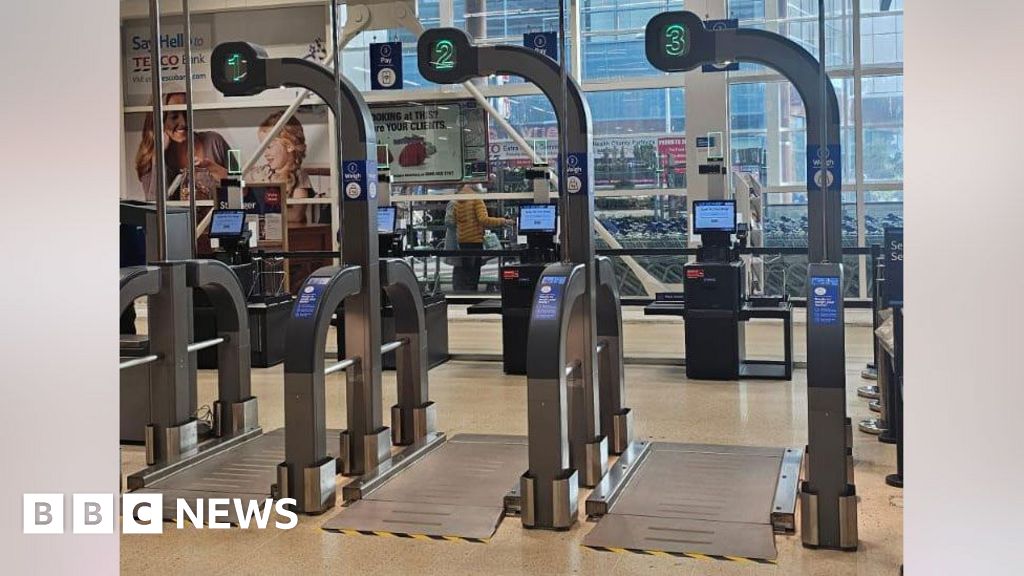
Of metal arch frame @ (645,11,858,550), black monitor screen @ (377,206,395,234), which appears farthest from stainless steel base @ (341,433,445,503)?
black monitor screen @ (377,206,395,234)

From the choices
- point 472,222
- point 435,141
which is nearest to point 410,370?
point 472,222

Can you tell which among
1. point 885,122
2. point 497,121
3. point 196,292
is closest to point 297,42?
point 497,121

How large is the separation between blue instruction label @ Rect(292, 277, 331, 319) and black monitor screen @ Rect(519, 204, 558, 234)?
10.6 feet

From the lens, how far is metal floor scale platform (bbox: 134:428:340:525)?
176 inches

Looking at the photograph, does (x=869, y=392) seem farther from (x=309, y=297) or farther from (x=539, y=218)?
(x=309, y=297)

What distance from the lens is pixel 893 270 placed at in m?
5.93

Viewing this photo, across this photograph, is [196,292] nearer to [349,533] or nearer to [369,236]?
[369,236]

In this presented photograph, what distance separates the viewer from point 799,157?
11.1 meters

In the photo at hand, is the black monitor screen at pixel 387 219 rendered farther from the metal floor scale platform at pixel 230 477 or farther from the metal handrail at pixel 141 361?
the metal handrail at pixel 141 361

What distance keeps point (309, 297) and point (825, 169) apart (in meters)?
2.29

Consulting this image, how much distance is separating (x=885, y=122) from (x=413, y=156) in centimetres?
557

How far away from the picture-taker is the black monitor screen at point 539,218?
299 inches

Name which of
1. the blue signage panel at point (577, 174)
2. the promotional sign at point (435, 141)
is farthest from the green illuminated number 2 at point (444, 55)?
the promotional sign at point (435, 141)

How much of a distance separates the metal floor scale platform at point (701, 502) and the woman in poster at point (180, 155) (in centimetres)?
974
